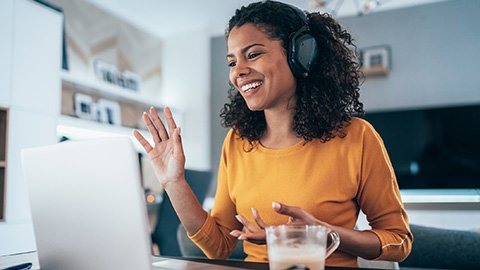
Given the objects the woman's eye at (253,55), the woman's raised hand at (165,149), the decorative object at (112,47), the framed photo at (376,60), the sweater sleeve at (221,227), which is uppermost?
the decorative object at (112,47)

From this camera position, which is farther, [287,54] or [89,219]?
[287,54]

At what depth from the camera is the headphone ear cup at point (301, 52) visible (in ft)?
3.89

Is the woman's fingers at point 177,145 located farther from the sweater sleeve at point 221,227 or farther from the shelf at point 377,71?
the shelf at point 377,71

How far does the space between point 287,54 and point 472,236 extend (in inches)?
27.2

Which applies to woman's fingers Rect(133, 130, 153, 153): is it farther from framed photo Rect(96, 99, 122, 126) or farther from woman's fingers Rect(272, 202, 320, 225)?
framed photo Rect(96, 99, 122, 126)

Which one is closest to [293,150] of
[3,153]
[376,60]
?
[3,153]

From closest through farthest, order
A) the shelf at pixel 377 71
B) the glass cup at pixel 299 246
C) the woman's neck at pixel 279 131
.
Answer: the glass cup at pixel 299 246
the woman's neck at pixel 279 131
the shelf at pixel 377 71

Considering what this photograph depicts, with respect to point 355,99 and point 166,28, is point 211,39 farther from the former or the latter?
point 355,99

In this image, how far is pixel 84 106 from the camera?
12.6ft

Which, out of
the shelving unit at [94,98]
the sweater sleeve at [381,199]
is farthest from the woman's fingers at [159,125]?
the shelving unit at [94,98]

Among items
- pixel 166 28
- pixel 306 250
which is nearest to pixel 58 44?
pixel 166 28

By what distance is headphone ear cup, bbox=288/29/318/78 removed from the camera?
3.89ft

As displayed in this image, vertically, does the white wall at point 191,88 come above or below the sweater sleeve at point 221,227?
above

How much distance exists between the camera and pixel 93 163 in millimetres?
677
